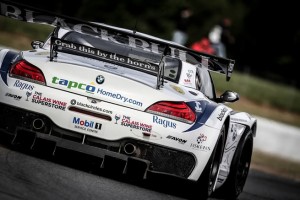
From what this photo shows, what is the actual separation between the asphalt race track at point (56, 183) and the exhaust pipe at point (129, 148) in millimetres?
304

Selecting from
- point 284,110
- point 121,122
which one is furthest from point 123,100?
point 284,110

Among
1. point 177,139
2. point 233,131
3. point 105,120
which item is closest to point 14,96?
point 105,120

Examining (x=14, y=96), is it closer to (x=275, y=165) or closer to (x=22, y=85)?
(x=22, y=85)

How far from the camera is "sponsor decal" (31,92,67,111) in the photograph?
24.1 ft

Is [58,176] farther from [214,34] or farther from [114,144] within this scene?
[214,34]

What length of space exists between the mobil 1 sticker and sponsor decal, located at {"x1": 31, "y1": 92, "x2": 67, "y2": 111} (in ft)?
0.48

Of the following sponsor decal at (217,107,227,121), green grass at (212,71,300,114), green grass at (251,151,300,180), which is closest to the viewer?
sponsor decal at (217,107,227,121)

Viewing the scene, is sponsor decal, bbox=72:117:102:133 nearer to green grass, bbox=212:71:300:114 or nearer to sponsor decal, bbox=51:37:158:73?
sponsor decal, bbox=51:37:158:73

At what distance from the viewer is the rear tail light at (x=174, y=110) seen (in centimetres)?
740

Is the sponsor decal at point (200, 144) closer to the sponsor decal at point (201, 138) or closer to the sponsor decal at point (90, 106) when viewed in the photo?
the sponsor decal at point (201, 138)

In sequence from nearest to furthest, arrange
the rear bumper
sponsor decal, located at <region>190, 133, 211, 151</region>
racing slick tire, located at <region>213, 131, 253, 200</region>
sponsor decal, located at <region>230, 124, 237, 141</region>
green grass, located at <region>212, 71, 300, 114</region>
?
the rear bumper, sponsor decal, located at <region>190, 133, 211, 151</region>, sponsor decal, located at <region>230, 124, 237, 141</region>, racing slick tire, located at <region>213, 131, 253, 200</region>, green grass, located at <region>212, 71, 300, 114</region>

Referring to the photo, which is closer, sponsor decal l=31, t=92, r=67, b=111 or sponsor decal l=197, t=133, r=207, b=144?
sponsor decal l=31, t=92, r=67, b=111

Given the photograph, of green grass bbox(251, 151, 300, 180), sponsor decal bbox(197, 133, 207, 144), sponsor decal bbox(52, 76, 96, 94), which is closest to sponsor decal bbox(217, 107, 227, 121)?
sponsor decal bbox(197, 133, 207, 144)

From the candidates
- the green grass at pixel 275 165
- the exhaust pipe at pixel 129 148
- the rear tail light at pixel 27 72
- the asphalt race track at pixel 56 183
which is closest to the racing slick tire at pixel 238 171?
the asphalt race track at pixel 56 183
